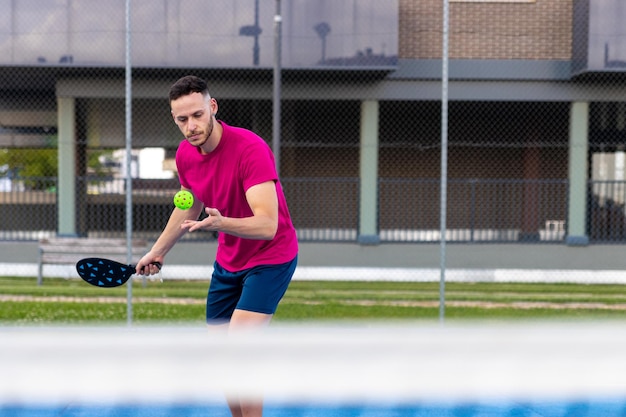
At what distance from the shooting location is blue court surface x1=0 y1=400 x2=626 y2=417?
91.0 inches

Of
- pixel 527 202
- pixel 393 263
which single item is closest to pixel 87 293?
pixel 393 263

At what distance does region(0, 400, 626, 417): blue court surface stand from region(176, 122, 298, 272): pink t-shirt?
2.19 feet

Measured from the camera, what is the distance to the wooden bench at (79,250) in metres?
11.8

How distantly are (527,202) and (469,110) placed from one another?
232 centimetres

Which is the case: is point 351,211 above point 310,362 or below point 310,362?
below

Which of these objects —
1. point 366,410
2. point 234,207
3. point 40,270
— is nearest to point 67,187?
point 40,270

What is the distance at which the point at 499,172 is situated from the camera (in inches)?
657

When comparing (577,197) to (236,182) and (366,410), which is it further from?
(366,410)

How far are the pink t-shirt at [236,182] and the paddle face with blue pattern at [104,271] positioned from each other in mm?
436

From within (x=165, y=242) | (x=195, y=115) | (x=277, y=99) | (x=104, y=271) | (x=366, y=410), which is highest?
(x=277, y=99)

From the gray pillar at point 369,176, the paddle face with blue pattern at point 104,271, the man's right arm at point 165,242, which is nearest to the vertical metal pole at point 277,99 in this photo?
the gray pillar at point 369,176

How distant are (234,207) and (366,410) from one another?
4.60ft

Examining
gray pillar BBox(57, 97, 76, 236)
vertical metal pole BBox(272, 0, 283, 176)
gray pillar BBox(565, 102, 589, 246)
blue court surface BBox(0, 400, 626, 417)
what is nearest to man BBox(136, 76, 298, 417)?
blue court surface BBox(0, 400, 626, 417)

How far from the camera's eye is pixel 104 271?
3.50 m
